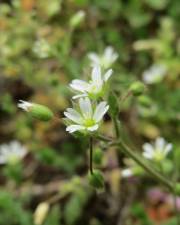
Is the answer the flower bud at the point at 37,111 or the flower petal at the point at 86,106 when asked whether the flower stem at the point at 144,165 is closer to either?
the flower petal at the point at 86,106

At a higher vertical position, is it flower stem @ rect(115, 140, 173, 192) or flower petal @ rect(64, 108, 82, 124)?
flower petal @ rect(64, 108, 82, 124)

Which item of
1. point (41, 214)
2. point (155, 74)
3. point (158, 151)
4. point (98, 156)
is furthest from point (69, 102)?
point (98, 156)

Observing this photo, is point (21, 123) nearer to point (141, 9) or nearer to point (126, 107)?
point (126, 107)

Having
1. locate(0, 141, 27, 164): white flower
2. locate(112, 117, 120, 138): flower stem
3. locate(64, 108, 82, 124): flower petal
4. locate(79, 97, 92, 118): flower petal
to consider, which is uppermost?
locate(0, 141, 27, 164): white flower

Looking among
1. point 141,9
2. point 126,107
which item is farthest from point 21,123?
point 141,9

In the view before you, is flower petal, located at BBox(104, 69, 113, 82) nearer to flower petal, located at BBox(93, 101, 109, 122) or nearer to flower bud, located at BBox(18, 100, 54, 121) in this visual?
flower petal, located at BBox(93, 101, 109, 122)

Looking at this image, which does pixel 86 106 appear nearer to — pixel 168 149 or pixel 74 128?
pixel 74 128

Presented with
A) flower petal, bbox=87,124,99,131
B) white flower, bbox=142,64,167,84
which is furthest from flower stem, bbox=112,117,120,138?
white flower, bbox=142,64,167,84
